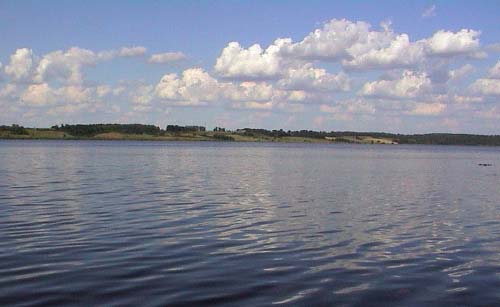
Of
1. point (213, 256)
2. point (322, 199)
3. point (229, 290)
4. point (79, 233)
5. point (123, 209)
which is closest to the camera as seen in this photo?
point (229, 290)

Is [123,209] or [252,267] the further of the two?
[123,209]

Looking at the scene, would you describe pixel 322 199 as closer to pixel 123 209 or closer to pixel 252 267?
pixel 123 209

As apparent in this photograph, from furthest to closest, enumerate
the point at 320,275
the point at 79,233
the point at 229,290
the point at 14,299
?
the point at 79,233 < the point at 320,275 < the point at 229,290 < the point at 14,299

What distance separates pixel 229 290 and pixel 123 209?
15.9m

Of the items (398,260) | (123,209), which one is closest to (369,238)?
(398,260)

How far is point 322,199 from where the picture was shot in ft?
121

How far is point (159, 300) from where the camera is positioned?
13641 millimetres

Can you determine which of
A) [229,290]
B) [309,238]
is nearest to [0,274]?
[229,290]

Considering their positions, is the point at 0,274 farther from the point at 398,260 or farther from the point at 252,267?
the point at 398,260

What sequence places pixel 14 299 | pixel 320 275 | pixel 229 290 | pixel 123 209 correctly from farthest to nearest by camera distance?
pixel 123 209 < pixel 320 275 < pixel 229 290 < pixel 14 299

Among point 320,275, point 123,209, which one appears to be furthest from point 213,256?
point 123,209

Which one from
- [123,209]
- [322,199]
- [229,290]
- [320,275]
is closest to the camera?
[229,290]

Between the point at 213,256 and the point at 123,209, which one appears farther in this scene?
the point at 123,209

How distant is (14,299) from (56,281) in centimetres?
174
